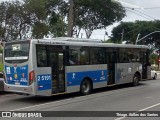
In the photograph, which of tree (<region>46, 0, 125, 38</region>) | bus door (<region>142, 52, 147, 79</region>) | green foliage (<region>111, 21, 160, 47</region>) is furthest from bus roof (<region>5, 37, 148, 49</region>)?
green foliage (<region>111, 21, 160, 47</region>)

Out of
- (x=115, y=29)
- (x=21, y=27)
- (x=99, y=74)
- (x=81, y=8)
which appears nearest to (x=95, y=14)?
(x=81, y=8)

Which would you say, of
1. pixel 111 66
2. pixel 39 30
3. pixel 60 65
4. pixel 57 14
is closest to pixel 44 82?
pixel 60 65

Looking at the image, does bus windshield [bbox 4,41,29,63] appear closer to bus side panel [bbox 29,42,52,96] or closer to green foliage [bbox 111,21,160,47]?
bus side panel [bbox 29,42,52,96]

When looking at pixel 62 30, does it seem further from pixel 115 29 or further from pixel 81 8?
pixel 115 29

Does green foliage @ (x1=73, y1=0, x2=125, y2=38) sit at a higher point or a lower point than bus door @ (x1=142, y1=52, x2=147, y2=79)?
higher

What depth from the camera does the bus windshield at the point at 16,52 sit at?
46.5ft

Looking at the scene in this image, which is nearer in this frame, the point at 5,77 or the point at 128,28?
the point at 5,77

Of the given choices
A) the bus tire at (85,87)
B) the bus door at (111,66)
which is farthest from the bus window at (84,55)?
the bus door at (111,66)

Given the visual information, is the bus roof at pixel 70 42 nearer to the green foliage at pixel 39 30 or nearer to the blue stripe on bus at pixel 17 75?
the blue stripe on bus at pixel 17 75

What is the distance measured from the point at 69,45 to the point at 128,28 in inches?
2655

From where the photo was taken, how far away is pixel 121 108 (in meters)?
12.1

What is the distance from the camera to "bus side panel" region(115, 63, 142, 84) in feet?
63.9

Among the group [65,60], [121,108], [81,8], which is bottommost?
[121,108]

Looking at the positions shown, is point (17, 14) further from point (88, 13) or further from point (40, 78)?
point (40, 78)
